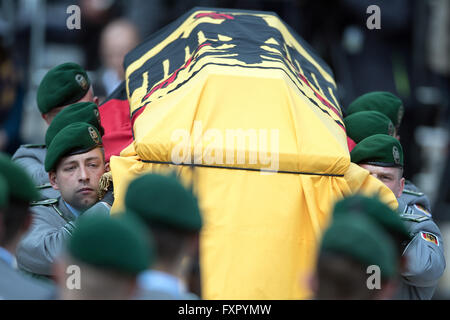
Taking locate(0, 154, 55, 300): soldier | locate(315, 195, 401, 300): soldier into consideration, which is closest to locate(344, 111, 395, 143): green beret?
locate(315, 195, 401, 300): soldier

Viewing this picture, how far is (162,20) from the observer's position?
8352mm

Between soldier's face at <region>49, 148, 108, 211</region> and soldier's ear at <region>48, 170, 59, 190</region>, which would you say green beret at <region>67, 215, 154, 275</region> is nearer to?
soldier's face at <region>49, 148, 108, 211</region>

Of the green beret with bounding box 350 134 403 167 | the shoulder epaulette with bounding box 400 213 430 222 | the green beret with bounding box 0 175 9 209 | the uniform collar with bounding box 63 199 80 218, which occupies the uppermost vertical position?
the green beret with bounding box 0 175 9 209

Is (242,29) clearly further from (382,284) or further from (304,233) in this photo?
(382,284)

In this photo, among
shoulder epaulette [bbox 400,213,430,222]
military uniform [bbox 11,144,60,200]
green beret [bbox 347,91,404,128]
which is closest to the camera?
shoulder epaulette [bbox 400,213,430,222]

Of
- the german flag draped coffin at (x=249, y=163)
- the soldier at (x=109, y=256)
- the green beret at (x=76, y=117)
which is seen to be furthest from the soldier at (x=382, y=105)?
the soldier at (x=109, y=256)

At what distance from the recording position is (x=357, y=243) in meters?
2.40

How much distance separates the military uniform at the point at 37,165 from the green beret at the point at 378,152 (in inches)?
58.1

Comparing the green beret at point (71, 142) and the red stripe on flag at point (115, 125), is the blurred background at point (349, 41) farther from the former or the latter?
the green beret at point (71, 142)

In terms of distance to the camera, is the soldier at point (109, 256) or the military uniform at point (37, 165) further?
the military uniform at point (37, 165)

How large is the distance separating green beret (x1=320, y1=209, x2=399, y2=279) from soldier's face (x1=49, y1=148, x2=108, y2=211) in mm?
1780

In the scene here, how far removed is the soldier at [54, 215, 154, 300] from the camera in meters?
2.24

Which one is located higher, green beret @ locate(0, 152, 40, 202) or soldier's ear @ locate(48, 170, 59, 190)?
green beret @ locate(0, 152, 40, 202)

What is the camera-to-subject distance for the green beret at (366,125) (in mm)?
4371
